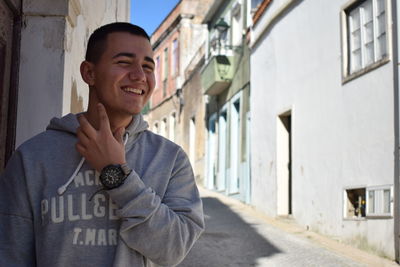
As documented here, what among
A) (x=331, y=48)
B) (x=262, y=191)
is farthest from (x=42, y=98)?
(x=262, y=191)

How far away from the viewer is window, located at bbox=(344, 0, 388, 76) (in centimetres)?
836

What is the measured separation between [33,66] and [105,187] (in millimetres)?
2153

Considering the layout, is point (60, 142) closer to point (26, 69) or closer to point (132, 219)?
point (132, 219)

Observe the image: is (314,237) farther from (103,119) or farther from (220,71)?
(103,119)

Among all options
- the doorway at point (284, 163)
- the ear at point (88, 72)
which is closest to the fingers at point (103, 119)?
the ear at point (88, 72)

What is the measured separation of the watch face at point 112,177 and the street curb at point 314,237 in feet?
20.3

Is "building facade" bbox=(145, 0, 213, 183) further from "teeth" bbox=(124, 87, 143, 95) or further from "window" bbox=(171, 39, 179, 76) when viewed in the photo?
"teeth" bbox=(124, 87, 143, 95)

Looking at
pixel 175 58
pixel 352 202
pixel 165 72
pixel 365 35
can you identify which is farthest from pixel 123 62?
pixel 165 72

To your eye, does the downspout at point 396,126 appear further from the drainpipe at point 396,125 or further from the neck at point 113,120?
the neck at point 113,120

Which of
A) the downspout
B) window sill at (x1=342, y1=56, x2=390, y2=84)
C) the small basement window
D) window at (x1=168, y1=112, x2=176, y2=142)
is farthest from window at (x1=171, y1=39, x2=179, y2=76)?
the downspout

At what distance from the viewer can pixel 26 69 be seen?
3.64 metres

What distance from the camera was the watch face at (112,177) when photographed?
5.59ft

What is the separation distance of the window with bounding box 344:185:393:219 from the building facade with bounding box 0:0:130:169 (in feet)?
16.8

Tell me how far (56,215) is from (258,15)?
12.7 meters
